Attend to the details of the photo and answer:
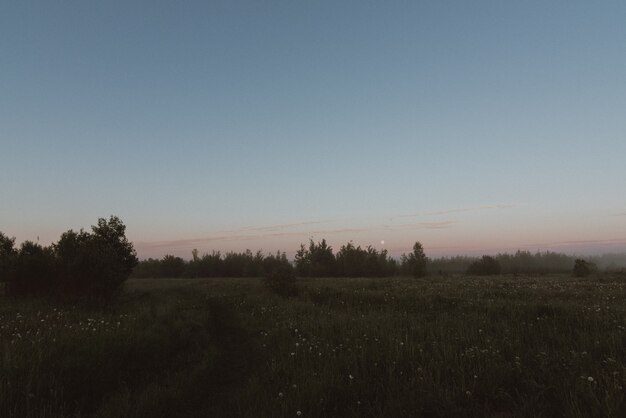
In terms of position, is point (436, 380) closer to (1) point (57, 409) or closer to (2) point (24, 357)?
(1) point (57, 409)

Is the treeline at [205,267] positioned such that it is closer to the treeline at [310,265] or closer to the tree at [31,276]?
the treeline at [310,265]

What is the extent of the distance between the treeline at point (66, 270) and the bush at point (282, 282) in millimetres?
11040

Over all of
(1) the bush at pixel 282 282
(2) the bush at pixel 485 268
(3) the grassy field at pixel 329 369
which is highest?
(3) the grassy field at pixel 329 369

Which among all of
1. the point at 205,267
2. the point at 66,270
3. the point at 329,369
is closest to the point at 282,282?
the point at 66,270

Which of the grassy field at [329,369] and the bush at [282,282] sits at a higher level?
the grassy field at [329,369]

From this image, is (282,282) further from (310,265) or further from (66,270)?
(310,265)

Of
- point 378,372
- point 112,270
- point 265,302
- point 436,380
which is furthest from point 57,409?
point 112,270

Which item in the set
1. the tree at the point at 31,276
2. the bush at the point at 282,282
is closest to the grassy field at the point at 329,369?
the bush at the point at 282,282

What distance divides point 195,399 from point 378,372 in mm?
3855

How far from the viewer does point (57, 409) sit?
20.8 ft

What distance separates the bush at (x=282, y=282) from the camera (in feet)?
88.6

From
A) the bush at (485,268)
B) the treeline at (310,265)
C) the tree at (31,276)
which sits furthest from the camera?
the treeline at (310,265)

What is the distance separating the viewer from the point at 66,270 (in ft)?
76.3

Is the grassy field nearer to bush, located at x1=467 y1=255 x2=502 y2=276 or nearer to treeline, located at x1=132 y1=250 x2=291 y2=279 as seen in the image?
bush, located at x1=467 y1=255 x2=502 y2=276
